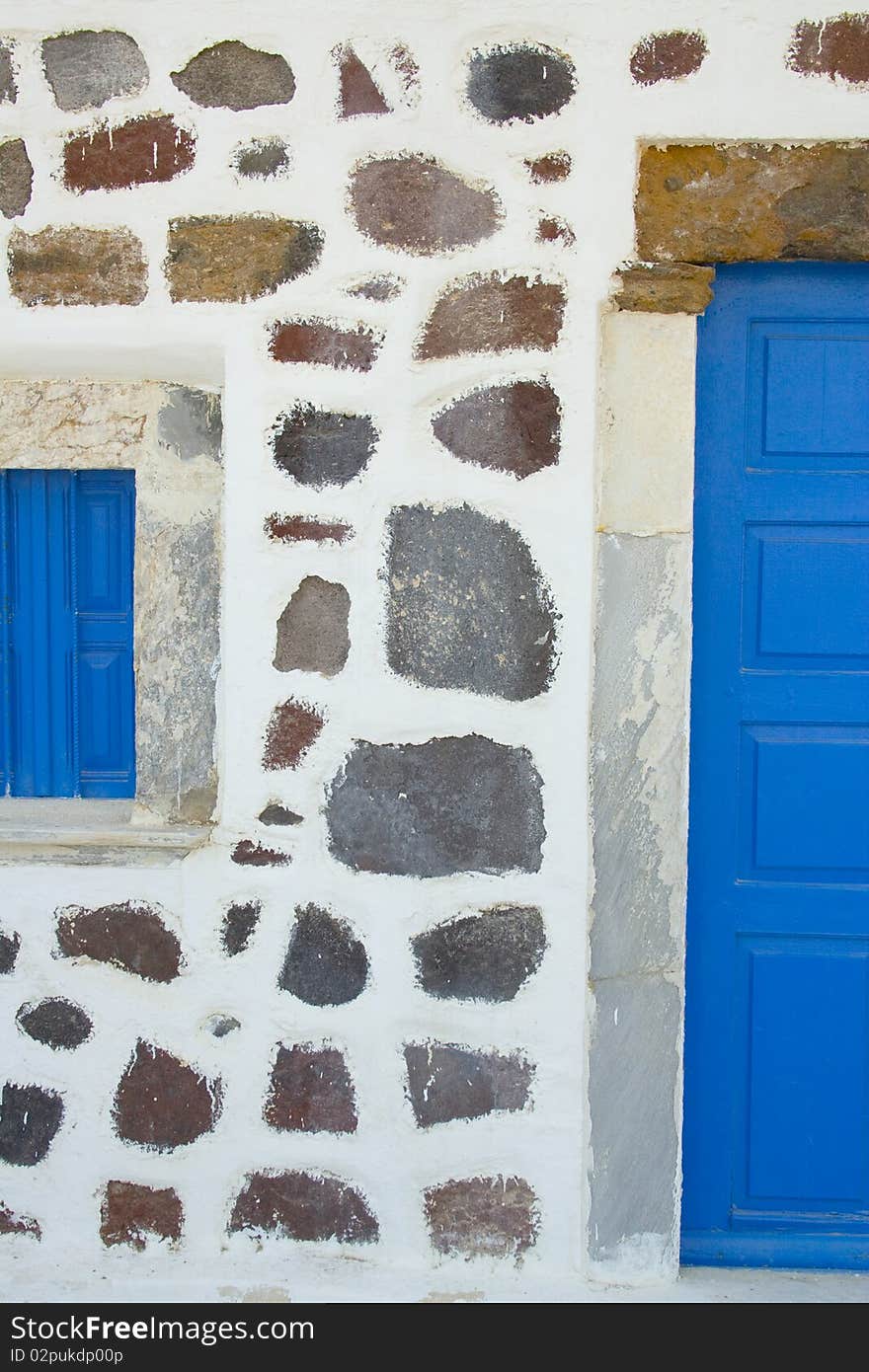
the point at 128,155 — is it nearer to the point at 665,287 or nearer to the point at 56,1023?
the point at 665,287

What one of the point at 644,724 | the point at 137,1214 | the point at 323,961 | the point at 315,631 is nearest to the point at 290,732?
the point at 315,631

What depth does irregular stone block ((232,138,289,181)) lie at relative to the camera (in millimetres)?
1991

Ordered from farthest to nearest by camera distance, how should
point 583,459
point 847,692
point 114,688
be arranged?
point 114,688, point 847,692, point 583,459

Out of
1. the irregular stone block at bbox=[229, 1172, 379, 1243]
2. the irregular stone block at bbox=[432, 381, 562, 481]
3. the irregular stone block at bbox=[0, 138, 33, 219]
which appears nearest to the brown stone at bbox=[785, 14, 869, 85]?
the irregular stone block at bbox=[432, 381, 562, 481]

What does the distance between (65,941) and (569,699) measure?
3.23 ft

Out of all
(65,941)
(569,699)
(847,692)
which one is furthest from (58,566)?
(847,692)

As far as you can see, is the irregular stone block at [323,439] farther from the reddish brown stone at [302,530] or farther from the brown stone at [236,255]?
the brown stone at [236,255]

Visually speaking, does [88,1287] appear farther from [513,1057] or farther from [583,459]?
[583,459]

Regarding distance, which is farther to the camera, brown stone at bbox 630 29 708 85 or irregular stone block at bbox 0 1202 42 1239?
irregular stone block at bbox 0 1202 42 1239

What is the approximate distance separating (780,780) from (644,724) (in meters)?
0.31

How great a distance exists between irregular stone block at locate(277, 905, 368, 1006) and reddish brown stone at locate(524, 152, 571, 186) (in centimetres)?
129

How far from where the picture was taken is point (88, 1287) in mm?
2098

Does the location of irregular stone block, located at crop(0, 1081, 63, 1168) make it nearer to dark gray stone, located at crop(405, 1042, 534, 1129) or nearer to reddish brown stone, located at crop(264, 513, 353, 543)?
dark gray stone, located at crop(405, 1042, 534, 1129)

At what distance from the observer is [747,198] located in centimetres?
199
